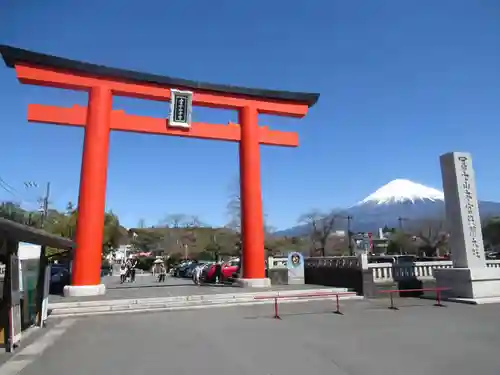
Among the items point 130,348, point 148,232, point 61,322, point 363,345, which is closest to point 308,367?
point 363,345

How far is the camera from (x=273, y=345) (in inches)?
272

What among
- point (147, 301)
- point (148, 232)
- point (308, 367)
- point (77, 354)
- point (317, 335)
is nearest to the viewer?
point (308, 367)

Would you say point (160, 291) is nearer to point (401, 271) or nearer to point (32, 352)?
point (32, 352)

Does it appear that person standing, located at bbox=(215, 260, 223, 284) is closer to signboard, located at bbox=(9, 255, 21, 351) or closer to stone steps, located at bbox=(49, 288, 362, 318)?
stone steps, located at bbox=(49, 288, 362, 318)

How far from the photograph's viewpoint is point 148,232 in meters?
85.1

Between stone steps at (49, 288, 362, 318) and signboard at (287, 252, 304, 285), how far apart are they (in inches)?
186

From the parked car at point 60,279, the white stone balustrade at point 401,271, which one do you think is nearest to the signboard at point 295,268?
the white stone balustrade at point 401,271

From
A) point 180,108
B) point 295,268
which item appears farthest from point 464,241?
point 180,108

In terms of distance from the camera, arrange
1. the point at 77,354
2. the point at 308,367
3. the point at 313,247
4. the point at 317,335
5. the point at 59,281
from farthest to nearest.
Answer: the point at 313,247 < the point at 59,281 < the point at 317,335 < the point at 77,354 < the point at 308,367

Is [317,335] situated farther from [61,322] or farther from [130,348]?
[61,322]

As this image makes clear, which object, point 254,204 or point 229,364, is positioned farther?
point 254,204

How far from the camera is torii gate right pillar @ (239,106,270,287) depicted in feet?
56.9

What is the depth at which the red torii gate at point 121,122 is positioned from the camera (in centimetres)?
1481

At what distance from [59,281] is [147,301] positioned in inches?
396
